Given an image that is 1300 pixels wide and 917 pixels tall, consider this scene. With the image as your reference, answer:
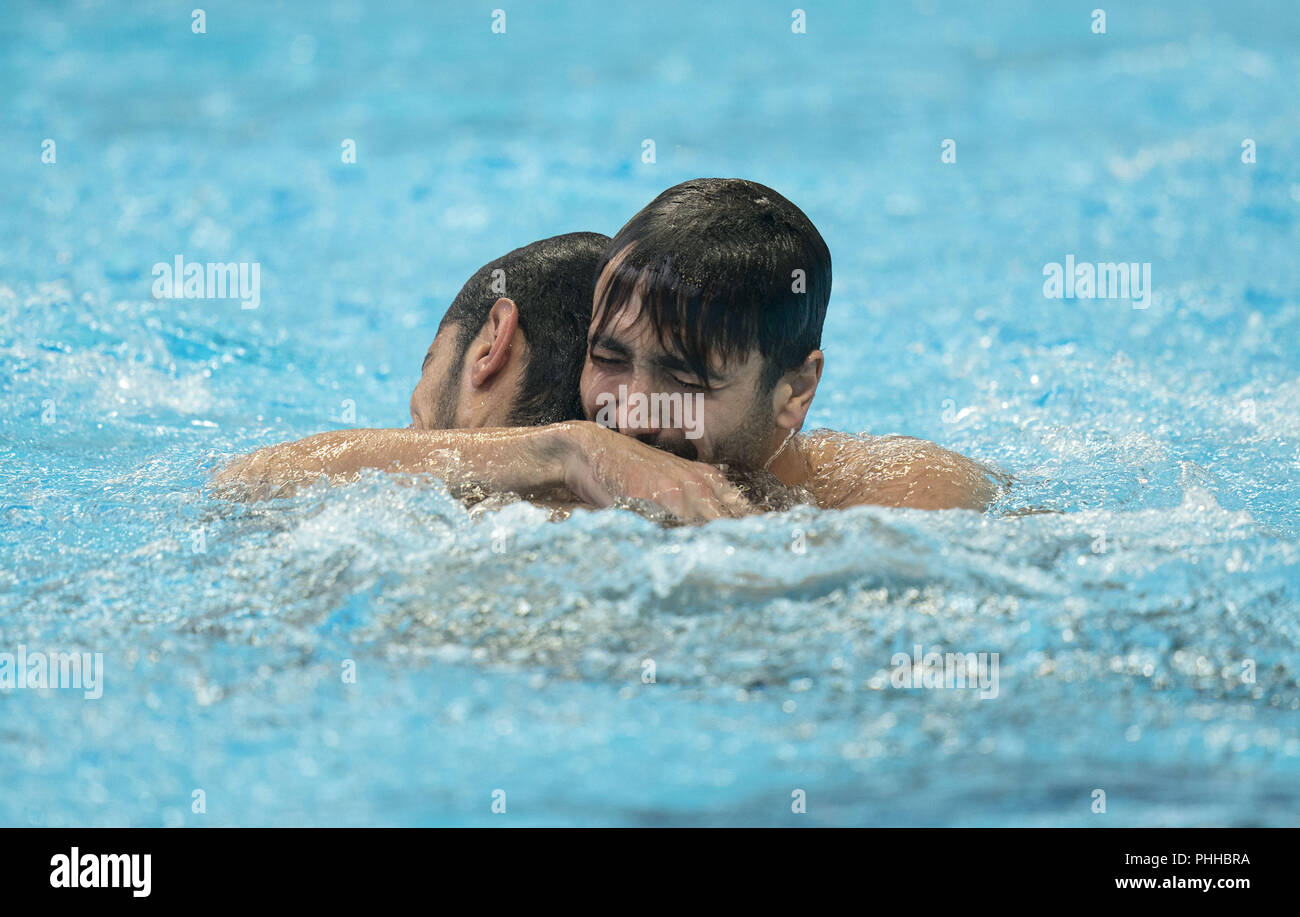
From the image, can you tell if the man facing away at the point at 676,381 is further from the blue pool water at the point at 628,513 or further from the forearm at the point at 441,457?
the blue pool water at the point at 628,513

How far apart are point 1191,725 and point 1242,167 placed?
5.11 m

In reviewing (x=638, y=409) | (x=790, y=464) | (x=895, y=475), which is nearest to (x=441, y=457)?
(x=638, y=409)

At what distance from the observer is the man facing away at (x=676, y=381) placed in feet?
8.02

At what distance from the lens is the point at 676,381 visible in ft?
8.30

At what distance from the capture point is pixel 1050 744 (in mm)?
1923

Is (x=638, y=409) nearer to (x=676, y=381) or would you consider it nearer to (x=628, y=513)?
(x=676, y=381)

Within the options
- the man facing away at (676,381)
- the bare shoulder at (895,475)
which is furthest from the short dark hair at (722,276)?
the bare shoulder at (895,475)

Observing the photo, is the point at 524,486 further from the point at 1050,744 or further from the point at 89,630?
the point at 1050,744

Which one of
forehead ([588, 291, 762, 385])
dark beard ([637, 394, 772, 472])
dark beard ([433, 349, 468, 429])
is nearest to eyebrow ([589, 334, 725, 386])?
forehead ([588, 291, 762, 385])

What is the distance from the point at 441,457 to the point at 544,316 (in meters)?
0.53

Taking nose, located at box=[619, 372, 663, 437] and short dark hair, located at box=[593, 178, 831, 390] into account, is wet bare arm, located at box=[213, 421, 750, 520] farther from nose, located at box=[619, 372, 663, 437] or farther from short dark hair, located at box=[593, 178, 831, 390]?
short dark hair, located at box=[593, 178, 831, 390]

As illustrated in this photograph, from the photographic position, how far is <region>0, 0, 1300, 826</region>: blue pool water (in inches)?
75.1
